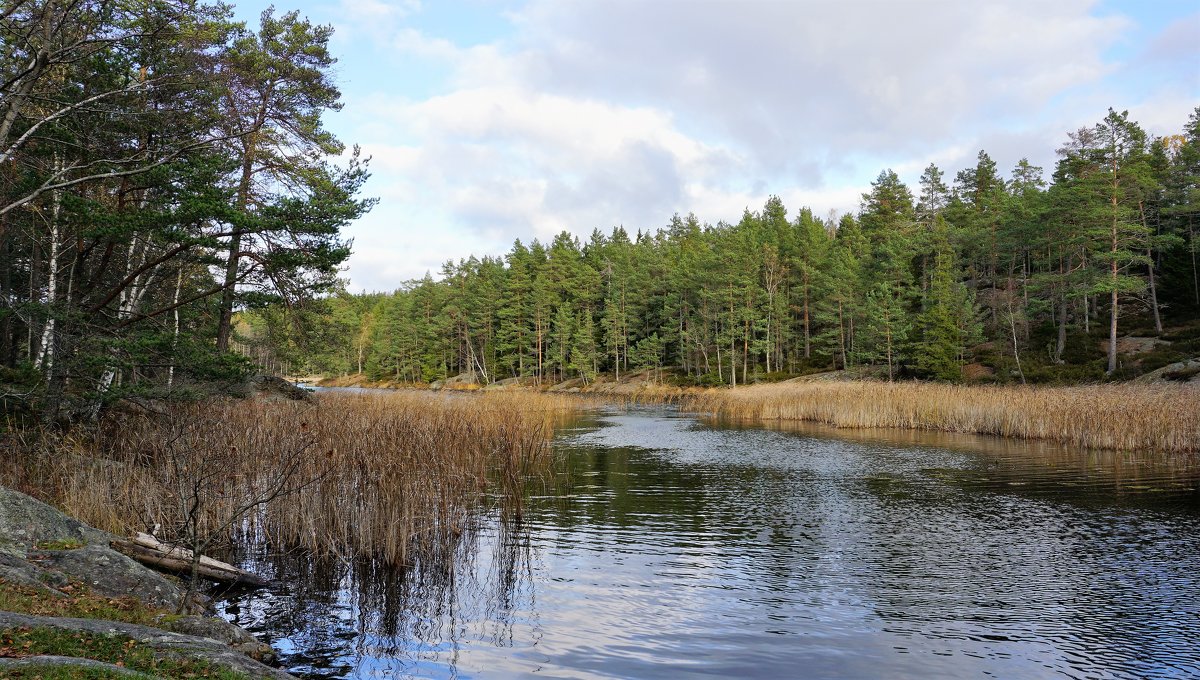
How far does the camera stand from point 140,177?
1238 centimetres

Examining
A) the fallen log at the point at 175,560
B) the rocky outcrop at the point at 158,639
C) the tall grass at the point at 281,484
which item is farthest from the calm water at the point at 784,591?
the rocky outcrop at the point at 158,639

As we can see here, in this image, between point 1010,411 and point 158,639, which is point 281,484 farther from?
point 1010,411

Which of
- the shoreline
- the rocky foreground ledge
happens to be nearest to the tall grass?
the rocky foreground ledge

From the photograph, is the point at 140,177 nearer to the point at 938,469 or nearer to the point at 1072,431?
the point at 938,469

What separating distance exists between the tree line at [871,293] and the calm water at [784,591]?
10470 mm

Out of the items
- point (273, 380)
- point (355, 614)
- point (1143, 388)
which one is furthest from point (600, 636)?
point (1143, 388)

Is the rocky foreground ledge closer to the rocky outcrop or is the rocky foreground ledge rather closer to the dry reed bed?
the rocky outcrop

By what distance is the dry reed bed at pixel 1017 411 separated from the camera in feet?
66.9

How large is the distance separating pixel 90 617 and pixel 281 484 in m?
2.90

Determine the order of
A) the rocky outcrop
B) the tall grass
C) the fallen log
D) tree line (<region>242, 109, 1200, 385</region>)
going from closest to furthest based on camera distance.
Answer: the rocky outcrop
the fallen log
the tall grass
tree line (<region>242, 109, 1200, 385</region>)

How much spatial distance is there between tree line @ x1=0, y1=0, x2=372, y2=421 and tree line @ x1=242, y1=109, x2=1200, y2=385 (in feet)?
10.8

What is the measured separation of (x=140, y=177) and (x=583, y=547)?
1056cm

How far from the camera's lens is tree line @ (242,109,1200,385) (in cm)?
4103

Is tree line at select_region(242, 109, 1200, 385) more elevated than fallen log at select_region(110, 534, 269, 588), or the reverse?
tree line at select_region(242, 109, 1200, 385)
